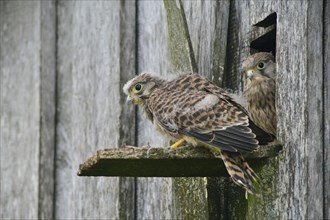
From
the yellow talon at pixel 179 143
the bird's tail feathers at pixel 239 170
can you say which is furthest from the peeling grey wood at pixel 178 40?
the bird's tail feathers at pixel 239 170

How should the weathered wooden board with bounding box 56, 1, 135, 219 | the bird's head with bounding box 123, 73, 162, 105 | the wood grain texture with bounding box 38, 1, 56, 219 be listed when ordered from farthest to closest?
the wood grain texture with bounding box 38, 1, 56, 219, the weathered wooden board with bounding box 56, 1, 135, 219, the bird's head with bounding box 123, 73, 162, 105

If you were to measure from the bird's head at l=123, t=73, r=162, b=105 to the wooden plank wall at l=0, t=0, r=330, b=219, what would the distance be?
126mm

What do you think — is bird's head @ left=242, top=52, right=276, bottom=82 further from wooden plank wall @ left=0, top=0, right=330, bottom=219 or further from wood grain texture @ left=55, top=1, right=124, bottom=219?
wood grain texture @ left=55, top=1, right=124, bottom=219

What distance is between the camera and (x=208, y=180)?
4641 mm

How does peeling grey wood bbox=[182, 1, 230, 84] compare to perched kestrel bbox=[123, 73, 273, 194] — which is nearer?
perched kestrel bbox=[123, 73, 273, 194]

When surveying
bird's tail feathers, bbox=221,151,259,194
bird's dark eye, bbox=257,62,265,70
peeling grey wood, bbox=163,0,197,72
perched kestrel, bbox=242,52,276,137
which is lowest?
bird's tail feathers, bbox=221,151,259,194

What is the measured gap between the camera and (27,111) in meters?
5.66

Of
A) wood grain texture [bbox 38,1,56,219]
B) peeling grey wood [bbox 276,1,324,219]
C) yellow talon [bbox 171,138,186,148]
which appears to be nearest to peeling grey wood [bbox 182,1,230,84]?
yellow talon [bbox 171,138,186,148]

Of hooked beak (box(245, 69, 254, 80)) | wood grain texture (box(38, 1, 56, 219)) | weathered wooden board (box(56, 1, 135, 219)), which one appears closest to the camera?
→ hooked beak (box(245, 69, 254, 80))

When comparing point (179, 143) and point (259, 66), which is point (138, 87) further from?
point (259, 66)

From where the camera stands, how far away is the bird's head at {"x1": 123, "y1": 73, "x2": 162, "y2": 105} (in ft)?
15.9

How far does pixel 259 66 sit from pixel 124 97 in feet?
3.20

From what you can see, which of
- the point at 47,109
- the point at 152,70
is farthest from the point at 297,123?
the point at 47,109

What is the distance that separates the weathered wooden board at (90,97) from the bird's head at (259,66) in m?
0.87
